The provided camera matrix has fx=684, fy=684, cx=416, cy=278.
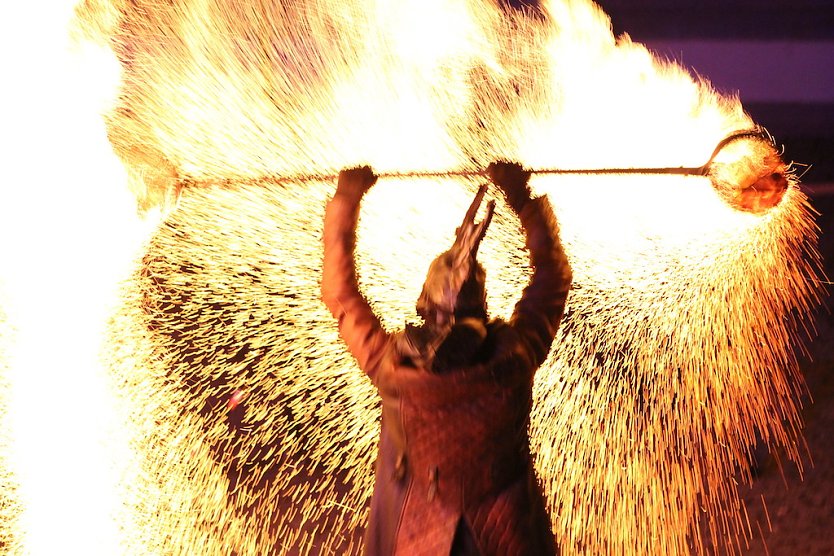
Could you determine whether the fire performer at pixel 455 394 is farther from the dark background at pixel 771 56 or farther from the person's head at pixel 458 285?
the dark background at pixel 771 56

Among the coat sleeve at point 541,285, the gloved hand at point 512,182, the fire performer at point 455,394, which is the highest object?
the gloved hand at point 512,182

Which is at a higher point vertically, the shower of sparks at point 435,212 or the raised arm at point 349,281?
the shower of sparks at point 435,212

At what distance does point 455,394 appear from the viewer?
1.40 metres

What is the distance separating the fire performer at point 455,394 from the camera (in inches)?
54.6

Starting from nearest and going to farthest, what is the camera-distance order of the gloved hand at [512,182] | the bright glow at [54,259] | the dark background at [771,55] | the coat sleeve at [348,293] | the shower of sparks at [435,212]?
the coat sleeve at [348,293] < the gloved hand at [512,182] < the bright glow at [54,259] < the shower of sparks at [435,212] < the dark background at [771,55]

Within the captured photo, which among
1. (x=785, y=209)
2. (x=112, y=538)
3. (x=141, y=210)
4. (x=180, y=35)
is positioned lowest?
(x=112, y=538)

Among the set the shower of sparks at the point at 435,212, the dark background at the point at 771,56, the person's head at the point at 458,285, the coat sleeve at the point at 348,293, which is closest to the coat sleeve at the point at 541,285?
the person's head at the point at 458,285

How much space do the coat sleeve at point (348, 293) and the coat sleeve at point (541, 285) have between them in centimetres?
32

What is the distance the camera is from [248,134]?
2.58 meters

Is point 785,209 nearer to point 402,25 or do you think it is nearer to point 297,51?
point 402,25

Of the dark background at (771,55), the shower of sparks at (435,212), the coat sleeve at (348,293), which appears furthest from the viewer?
the dark background at (771,55)

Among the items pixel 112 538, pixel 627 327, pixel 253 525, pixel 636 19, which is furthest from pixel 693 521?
pixel 636 19

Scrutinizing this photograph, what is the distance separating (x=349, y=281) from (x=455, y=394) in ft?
1.23

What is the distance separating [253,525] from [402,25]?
2.39 meters
